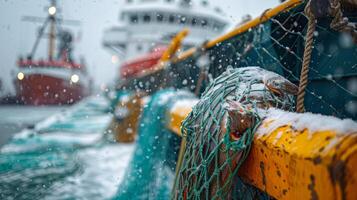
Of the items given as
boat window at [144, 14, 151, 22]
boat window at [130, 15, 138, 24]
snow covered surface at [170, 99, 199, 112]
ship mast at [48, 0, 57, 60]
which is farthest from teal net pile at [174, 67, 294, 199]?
ship mast at [48, 0, 57, 60]

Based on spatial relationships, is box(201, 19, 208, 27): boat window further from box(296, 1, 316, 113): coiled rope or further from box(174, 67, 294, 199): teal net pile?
box(296, 1, 316, 113): coiled rope

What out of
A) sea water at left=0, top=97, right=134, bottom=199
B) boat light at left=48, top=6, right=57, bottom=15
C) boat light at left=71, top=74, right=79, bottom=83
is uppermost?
boat light at left=48, top=6, right=57, bottom=15

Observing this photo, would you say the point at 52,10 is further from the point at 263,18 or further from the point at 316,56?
the point at 316,56

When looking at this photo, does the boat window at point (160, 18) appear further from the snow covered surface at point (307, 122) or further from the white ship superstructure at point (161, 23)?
the snow covered surface at point (307, 122)

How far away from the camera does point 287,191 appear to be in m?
0.94

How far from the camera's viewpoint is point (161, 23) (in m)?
20.1

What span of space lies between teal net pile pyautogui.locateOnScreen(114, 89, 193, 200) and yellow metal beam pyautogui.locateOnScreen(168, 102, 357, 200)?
6.71 ft

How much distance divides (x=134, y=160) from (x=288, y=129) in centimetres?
267

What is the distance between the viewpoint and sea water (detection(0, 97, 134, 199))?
3568mm

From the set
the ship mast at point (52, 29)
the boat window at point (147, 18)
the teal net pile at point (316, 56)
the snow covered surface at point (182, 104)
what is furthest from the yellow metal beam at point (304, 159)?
the ship mast at point (52, 29)

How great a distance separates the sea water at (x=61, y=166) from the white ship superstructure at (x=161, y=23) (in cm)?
1272

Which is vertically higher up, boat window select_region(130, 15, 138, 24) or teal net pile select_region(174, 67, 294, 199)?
boat window select_region(130, 15, 138, 24)

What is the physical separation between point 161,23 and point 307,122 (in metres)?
19.9

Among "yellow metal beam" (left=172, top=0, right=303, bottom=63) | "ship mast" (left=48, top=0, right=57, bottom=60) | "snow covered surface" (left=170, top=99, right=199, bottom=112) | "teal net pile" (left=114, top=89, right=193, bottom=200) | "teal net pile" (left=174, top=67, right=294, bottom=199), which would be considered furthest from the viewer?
"ship mast" (left=48, top=0, right=57, bottom=60)
